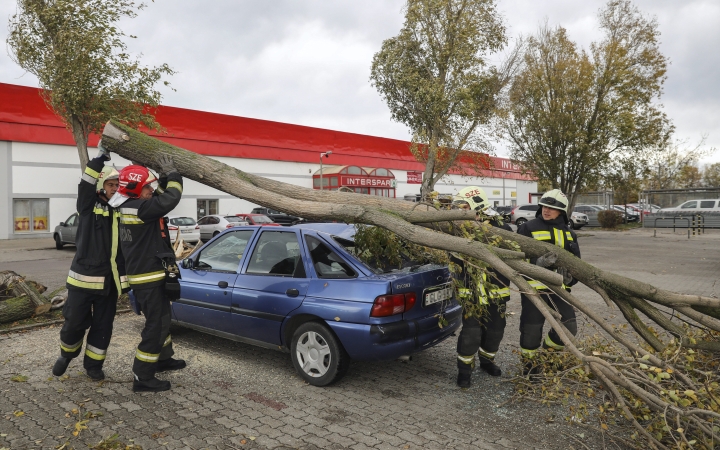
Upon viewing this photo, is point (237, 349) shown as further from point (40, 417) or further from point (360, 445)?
point (360, 445)

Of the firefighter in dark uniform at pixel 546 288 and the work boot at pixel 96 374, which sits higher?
the firefighter in dark uniform at pixel 546 288

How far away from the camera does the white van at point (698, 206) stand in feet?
99.8

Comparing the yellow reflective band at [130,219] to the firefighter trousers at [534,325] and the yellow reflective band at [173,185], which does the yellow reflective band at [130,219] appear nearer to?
the yellow reflective band at [173,185]

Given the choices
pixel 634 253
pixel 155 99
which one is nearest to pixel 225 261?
pixel 155 99

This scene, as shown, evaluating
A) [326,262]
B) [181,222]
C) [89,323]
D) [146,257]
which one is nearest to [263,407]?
[326,262]

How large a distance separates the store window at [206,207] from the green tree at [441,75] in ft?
49.9

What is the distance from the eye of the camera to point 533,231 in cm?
473

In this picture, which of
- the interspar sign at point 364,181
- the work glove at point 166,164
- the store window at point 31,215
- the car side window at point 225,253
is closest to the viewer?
the work glove at point 166,164

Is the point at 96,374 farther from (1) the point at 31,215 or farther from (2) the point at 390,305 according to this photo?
(1) the point at 31,215

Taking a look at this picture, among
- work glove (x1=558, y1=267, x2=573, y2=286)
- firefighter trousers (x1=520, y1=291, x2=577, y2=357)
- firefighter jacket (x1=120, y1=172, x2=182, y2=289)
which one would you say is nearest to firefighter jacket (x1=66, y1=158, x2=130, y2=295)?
firefighter jacket (x1=120, y1=172, x2=182, y2=289)

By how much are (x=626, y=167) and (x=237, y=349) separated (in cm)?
2374

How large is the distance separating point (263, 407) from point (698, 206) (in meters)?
34.6

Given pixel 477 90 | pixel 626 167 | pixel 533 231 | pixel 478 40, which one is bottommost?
pixel 533 231

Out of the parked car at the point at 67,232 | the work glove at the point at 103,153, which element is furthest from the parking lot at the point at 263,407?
the parked car at the point at 67,232
